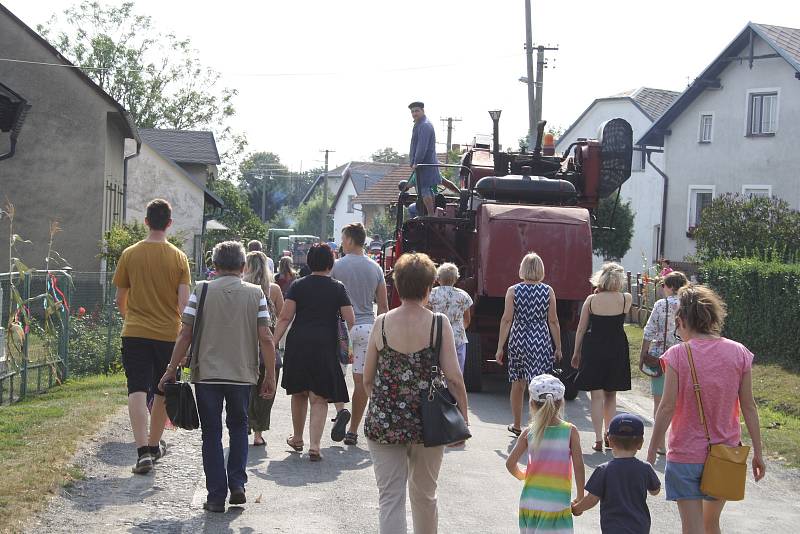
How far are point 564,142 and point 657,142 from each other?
51.6 ft

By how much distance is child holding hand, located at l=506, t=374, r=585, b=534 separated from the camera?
5352mm

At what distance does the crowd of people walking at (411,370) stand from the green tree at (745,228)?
638 inches

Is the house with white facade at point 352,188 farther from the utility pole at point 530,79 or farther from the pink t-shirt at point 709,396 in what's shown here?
the pink t-shirt at point 709,396

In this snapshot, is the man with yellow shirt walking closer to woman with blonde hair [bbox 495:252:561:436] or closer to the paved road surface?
the paved road surface

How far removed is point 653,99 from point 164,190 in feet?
72.8

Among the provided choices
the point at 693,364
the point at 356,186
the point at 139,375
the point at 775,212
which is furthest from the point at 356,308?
the point at 356,186

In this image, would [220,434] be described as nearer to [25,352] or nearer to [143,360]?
[143,360]

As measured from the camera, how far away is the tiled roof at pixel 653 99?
159 feet

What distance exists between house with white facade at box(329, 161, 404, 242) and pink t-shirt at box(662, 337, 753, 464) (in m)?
77.5

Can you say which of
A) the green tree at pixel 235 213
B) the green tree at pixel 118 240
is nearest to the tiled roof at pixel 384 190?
the green tree at pixel 235 213

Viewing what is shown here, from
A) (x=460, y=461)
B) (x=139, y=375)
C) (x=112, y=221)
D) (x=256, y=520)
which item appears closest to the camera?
(x=256, y=520)

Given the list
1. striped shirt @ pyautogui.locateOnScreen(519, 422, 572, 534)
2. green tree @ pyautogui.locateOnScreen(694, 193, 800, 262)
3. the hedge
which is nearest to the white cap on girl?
striped shirt @ pyautogui.locateOnScreen(519, 422, 572, 534)

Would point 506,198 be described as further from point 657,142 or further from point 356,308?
point 657,142

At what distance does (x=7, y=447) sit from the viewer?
873cm
